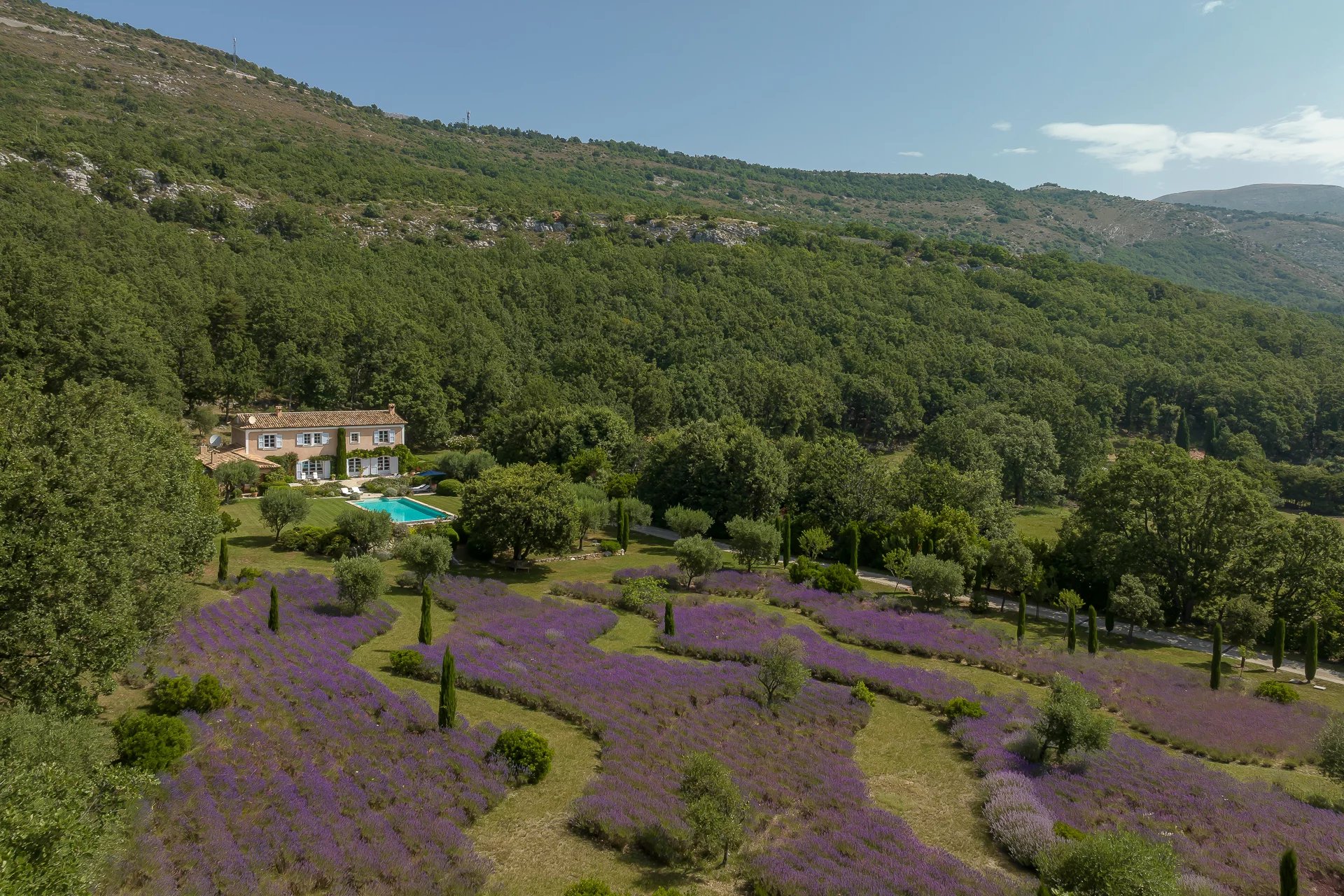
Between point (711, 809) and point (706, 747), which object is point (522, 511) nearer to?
point (706, 747)

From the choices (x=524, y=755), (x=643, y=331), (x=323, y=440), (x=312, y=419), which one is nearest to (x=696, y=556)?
(x=524, y=755)

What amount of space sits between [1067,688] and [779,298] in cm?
10792

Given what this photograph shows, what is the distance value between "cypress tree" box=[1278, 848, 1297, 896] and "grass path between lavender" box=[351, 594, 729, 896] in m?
10.6

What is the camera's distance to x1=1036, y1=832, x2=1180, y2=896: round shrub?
13375 millimetres

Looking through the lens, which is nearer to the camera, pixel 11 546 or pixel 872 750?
pixel 11 546

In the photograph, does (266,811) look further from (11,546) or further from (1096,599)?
(1096,599)

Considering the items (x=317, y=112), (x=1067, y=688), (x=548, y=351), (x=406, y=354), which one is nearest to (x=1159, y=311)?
(x=548, y=351)

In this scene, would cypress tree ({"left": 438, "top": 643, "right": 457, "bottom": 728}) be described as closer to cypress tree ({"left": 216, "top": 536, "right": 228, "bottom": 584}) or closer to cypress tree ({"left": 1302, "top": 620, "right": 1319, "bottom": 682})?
cypress tree ({"left": 216, "top": 536, "right": 228, "bottom": 584})

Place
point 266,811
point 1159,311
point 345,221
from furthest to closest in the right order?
point 1159,311 → point 345,221 → point 266,811

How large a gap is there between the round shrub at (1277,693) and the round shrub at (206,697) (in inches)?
1386

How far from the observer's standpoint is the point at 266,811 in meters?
16.5

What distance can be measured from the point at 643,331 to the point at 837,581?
69.7 meters

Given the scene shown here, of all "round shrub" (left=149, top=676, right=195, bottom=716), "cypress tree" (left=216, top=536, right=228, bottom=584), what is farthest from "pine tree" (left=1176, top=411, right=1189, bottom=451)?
"round shrub" (left=149, top=676, right=195, bottom=716)

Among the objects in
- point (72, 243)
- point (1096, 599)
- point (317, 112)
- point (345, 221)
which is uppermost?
point (317, 112)
